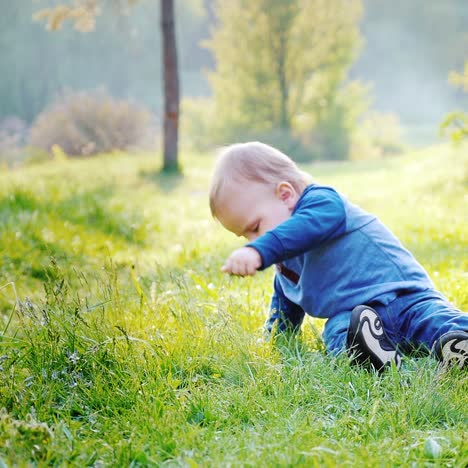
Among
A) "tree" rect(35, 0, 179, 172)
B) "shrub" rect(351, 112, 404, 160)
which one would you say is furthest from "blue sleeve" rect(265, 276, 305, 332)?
"shrub" rect(351, 112, 404, 160)

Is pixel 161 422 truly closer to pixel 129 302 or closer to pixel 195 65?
pixel 129 302

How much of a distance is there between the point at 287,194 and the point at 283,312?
0.56 meters

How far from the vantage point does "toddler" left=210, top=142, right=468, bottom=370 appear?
2.25 metres

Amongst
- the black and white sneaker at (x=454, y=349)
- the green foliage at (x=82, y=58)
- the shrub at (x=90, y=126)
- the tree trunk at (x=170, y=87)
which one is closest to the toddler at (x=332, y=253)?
the black and white sneaker at (x=454, y=349)

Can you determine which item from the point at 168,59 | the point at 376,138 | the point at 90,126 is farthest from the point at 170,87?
the point at 376,138

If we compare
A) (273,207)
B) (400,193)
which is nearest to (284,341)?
(273,207)

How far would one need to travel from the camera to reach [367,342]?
2.05 meters

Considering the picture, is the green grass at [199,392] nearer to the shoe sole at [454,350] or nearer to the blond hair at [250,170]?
the shoe sole at [454,350]

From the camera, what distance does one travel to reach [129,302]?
109 inches

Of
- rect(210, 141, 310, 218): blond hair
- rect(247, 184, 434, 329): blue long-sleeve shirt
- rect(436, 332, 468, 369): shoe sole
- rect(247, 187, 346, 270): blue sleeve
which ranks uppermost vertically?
rect(210, 141, 310, 218): blond hair

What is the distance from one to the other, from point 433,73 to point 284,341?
187ft

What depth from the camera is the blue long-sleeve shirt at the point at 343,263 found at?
230cm

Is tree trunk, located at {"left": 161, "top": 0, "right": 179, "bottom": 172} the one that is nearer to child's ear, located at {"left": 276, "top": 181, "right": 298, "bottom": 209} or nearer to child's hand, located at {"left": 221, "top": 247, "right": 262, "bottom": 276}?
child's ear, located at {"left": 276, "top": 181, "right": 298, "bottom": 209}

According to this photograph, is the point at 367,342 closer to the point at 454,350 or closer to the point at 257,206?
the point at 454,350
